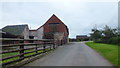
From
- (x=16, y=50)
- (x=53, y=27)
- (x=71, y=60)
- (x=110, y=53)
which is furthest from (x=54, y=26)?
(x=16, y=50)

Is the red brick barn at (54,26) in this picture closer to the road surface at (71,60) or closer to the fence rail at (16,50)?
the road surface at (71,60)

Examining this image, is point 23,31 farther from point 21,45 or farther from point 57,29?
point 21,45

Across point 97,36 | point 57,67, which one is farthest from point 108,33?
point 57,67

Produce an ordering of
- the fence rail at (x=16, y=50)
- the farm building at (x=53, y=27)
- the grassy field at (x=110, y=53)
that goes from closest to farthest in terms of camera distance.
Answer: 1. the fence rail at (x=16, y=50)
2. the grassy field at (x=110, y=53)
3. the farm building at (x=53, y=27)

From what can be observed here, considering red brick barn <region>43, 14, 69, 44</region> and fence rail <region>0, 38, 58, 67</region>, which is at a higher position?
red brick barn <region>43, 14, 69, 44</region>

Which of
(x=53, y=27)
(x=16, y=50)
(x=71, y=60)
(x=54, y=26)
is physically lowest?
(x=71, y=60)

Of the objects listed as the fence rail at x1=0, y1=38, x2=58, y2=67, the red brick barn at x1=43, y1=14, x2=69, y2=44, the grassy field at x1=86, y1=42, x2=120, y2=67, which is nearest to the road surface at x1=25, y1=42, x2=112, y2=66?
the grassy field at x1=86, y1=42, x2=120, y2=67

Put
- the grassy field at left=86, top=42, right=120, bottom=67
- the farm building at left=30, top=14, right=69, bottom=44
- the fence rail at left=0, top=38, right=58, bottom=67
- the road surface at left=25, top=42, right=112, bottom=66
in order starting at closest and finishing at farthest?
1. the fence rail at left=0, top=38, right=58, bottom=67
2. the road surface at left=25, top=42, right=112, bottom=66
3. the grassy field at left=86, top=42, right=120, bottom=67
4. the farm building at left=30, top=14, right=69, bottom=44

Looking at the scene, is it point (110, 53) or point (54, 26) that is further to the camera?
point (54, 26)

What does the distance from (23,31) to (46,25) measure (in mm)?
8744

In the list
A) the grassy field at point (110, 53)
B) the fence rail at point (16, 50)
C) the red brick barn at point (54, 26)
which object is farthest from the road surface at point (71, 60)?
the red brick barn at point (54, 26)

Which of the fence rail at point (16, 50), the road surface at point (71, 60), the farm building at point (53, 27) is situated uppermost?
the farm building at point (53, 27)

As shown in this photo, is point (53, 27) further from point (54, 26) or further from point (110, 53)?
point (110, 53)

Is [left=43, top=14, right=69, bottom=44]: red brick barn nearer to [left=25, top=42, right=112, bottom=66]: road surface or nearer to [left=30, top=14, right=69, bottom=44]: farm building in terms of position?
Answer: [left=30, top=14, right=69, bottom=44]: farm building
